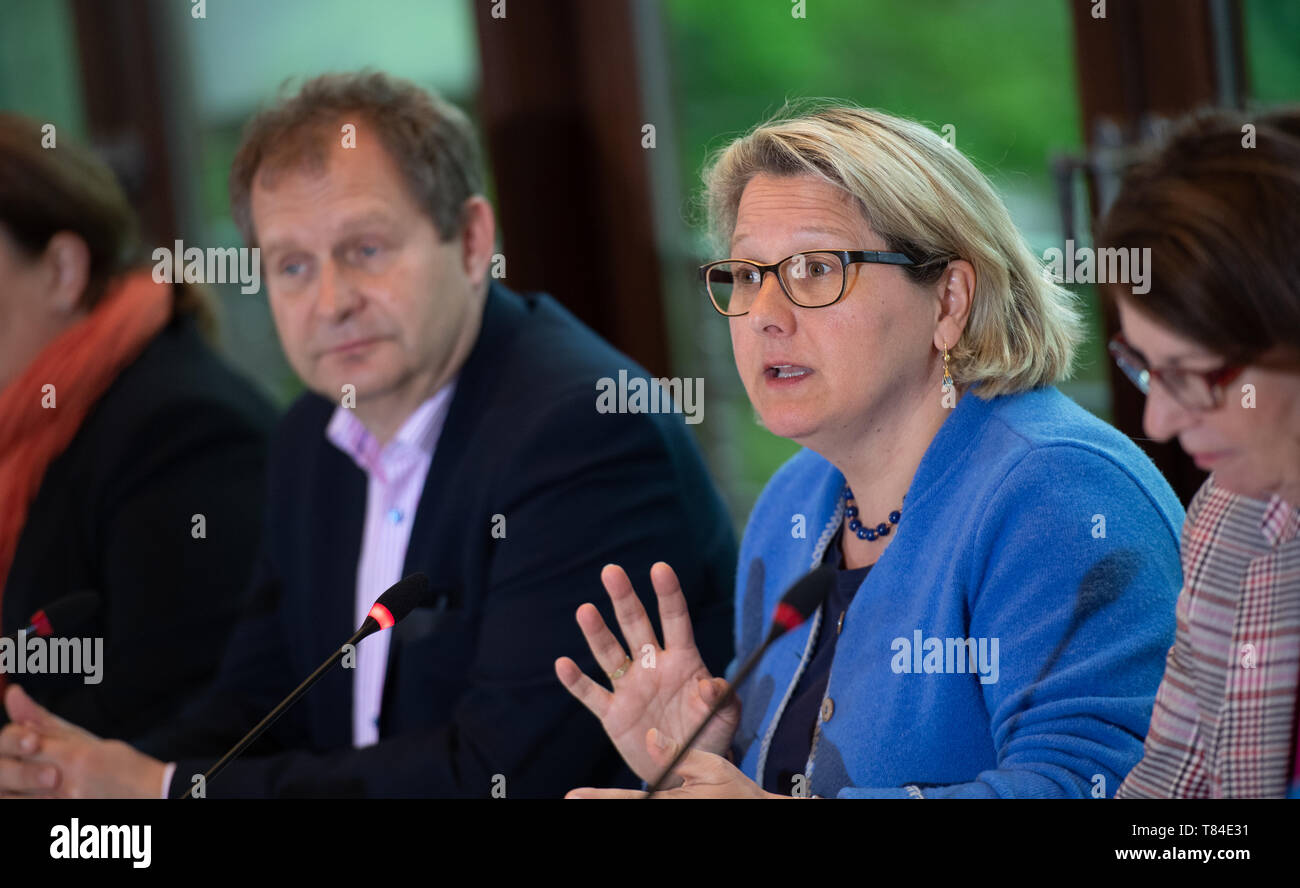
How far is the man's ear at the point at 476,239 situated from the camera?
207 cm

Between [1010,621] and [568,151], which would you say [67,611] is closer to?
[1010,621]

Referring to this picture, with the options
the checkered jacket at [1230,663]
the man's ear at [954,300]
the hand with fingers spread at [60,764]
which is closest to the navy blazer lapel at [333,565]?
the hand with fingers spread at [60,764]

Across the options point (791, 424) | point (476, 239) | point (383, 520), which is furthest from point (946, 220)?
point (383, 520)

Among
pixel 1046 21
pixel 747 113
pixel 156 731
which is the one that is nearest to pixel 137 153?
pixel 747 113

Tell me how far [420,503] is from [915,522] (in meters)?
0.79

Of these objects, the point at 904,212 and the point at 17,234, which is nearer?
the point at 904,212

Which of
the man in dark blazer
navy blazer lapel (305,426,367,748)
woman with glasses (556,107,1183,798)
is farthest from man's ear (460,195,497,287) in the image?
woman with glasses (556,107,1183,798)

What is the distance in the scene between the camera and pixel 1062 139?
237 cm

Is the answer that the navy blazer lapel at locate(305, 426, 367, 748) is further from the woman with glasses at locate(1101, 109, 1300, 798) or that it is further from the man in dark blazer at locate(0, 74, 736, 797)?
the woman with glasses at locate(1101, 109, 1300, 798)

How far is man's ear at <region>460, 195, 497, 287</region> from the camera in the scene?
2068 mm

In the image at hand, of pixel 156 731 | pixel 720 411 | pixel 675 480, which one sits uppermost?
pixel 720 411

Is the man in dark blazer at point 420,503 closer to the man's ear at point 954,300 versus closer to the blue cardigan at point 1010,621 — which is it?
the blue cardigan at point 1010,621

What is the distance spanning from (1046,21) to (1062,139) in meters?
0.21
